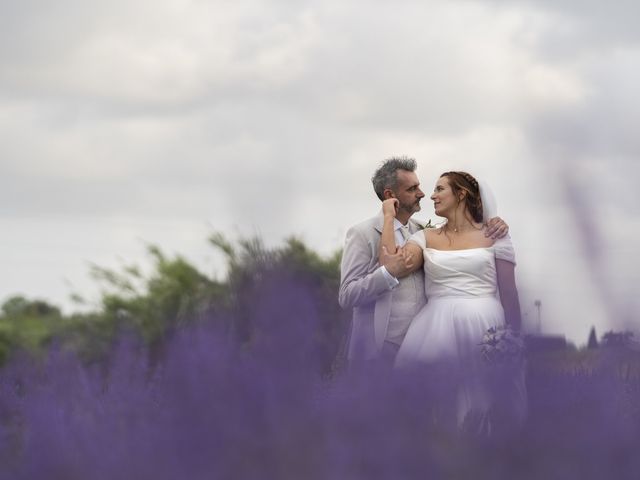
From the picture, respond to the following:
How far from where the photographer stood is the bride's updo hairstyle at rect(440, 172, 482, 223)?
5.47 metres

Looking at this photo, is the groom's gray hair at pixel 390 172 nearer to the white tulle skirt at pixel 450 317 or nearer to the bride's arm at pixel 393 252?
the bride's arm at pixel 393 252

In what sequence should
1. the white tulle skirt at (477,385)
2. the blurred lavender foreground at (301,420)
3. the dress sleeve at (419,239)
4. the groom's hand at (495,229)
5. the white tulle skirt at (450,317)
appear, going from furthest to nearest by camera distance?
the dress sleeve at (419,239) → the groom's hand at (495,229) → the white tulle skirt at (450,317) → the white tulle skirt at (477,385) → the blurred lavender foreground at (301,420)

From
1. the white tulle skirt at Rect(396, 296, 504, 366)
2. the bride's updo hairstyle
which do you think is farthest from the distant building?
the bride's updo hairstyle

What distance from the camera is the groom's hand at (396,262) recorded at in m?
5.41

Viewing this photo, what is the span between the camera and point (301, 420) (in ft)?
5.21

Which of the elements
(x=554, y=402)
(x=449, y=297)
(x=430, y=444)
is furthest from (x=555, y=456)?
(x=449, y=297)

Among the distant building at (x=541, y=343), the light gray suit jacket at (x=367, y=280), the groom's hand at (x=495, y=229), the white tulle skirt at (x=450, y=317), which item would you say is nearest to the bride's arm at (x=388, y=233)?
the light gray suit jacket at (x=367, y=280)

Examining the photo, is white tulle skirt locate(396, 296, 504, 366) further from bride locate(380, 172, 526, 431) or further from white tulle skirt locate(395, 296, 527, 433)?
white tulle skirt locate(395, 296, 527, 433)

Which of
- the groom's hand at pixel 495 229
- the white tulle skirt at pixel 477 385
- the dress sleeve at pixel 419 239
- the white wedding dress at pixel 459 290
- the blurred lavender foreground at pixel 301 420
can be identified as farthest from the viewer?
the dress sleeve at pixel 419 239

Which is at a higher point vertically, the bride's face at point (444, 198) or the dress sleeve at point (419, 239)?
the bride's face at point (444, 198)

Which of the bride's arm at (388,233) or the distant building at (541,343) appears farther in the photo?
the bride's arm at (388,233)

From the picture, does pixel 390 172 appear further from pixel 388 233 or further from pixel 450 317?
pixel 450 317

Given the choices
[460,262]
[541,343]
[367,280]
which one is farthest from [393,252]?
[541,343]

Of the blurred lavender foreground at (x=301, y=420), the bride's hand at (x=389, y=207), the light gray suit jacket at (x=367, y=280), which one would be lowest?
the blurred lavender foreground at (x=301, y=420)
